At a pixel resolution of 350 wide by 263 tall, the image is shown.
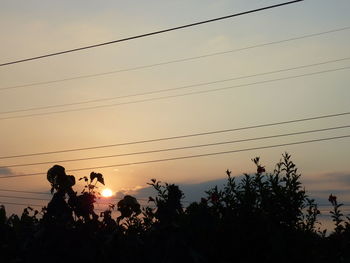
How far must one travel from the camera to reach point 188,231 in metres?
8.48

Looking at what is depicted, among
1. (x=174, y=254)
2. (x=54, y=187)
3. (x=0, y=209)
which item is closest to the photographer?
(x=174, y=254)

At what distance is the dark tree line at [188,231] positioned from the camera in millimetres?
7895

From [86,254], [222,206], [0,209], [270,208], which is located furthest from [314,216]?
[0,209]

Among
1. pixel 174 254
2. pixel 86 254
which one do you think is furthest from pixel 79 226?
pixel 174 254

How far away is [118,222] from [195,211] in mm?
→ 1514

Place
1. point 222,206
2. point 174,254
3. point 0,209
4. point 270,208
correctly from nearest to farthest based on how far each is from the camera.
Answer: point 174,254, point 270,208, point 222,206, point 0,209

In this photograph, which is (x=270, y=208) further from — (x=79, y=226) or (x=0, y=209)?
(x=0, y=209)

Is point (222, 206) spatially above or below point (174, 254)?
above

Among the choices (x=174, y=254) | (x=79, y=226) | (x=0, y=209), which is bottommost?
(x=174, y=254)

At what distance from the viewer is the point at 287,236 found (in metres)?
8.55

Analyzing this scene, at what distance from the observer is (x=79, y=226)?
8.20 m

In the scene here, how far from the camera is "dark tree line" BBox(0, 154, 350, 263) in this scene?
7.89 m

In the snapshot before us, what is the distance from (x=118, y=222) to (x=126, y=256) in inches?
25.7

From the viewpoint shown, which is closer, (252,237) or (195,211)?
(252,237)
